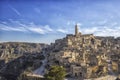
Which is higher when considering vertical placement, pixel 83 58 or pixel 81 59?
pixel 83 58

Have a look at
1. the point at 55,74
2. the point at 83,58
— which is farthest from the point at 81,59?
the point at 55,74

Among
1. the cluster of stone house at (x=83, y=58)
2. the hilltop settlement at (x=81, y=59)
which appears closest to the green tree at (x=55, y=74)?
the hilltop settlement at (x=81, y=59)

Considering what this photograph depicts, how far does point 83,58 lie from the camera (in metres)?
48.4

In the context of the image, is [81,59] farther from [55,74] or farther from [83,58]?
[55,74]

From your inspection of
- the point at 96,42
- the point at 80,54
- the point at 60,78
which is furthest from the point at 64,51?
the point at 60,78

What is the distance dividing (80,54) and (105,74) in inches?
365

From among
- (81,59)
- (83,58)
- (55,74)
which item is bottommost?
(55,74)

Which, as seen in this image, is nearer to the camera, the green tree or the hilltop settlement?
the green tree

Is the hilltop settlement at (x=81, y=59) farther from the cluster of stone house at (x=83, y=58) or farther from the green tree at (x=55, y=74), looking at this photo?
the green tree at (x=55, y=74)

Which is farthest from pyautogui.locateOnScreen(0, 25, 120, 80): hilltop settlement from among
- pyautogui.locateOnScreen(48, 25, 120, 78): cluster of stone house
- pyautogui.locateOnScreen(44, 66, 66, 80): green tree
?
pyautogui.locateOnScreen(44, 66, 66, 80): green tree

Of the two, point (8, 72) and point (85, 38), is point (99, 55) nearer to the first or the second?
point (85, 38)

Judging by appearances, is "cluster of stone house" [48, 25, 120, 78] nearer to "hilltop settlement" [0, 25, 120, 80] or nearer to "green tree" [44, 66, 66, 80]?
"hilltop settlement" [0, 25, 120, 80]

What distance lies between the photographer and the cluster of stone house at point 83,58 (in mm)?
41781

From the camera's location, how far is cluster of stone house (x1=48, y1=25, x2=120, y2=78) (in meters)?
41.8
